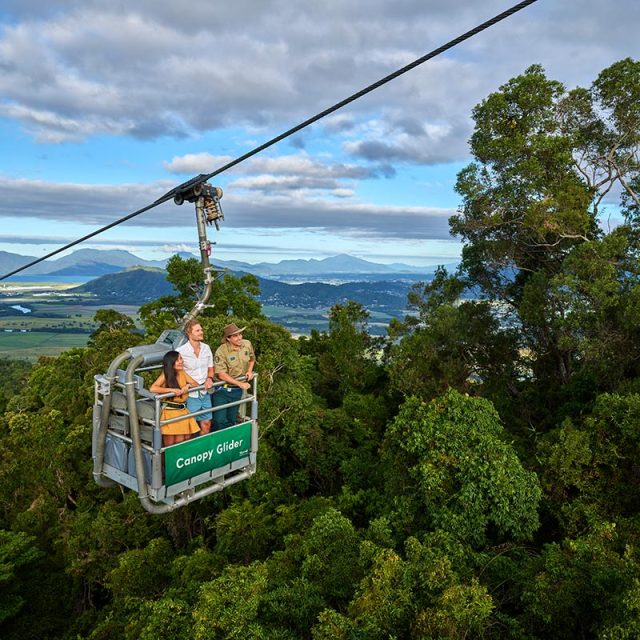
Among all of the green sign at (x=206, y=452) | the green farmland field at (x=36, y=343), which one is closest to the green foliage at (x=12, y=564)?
the green sign at (x=206, y=452)

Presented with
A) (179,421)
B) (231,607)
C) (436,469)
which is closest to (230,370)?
(179,421)

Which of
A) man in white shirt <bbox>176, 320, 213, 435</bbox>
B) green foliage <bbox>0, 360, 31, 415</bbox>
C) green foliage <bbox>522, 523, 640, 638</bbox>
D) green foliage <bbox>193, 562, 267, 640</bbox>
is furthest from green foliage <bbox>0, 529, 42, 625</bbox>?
green foliage <bbox>0, 360, 31, 415</bbox>

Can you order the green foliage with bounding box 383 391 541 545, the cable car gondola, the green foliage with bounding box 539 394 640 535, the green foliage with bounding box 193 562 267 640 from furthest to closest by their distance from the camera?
the green foliage with bounding box 539 394 640 535 < the green foliage with bounding box 383 391 541 545 < the green foliage with bounding box 193 562 267 640 < the cable car gondola

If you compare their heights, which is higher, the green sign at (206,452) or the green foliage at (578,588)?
the green sign at (206,452)

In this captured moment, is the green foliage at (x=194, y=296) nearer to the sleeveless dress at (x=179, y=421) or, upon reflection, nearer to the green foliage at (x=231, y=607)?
the green foliage at (x=231, y=607)

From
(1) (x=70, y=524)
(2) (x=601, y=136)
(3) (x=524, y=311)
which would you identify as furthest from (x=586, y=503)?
(1) (x=70, y=524)

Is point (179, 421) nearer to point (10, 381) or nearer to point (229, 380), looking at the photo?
point (229, 380)

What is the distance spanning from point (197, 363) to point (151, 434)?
951 mm

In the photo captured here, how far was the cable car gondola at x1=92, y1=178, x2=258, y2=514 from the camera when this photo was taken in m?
5.43

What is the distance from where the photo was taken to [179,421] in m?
5.73

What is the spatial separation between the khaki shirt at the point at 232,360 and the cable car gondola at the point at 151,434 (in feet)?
1.94

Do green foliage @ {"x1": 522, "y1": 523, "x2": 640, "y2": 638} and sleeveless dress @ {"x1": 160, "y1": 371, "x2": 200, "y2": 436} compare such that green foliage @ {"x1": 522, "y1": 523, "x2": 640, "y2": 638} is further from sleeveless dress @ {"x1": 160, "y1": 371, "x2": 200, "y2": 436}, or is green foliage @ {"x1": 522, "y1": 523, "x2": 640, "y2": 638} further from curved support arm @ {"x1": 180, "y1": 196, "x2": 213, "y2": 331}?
curved support arm @ {"x1": 180, "y1": 196, "x2": 213, "y2": 331}

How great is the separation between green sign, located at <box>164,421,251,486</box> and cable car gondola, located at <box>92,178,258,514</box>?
0.01 m

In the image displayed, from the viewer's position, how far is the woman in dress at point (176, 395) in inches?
218
